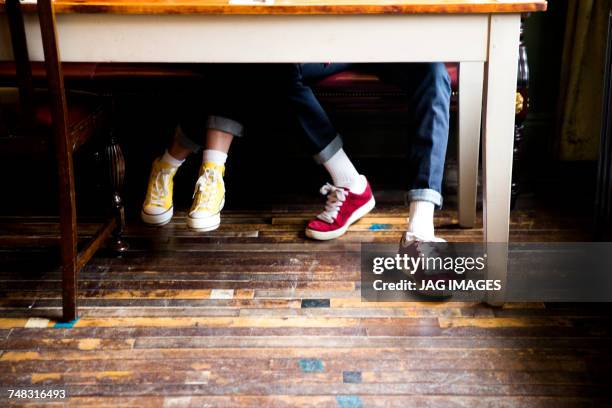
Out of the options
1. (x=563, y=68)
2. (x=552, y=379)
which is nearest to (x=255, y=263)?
(x=552, y=379)

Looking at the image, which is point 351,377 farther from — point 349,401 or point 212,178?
point 212,178

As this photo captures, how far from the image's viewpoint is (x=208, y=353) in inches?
61.8

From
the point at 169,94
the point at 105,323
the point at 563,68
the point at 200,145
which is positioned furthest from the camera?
the point at 563,68

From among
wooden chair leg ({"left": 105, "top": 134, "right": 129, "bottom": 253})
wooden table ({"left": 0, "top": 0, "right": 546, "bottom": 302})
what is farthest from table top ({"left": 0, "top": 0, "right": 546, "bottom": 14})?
wooden chair leg ({"left": 105, "top": 134, "right": 129, "bottom": 253})

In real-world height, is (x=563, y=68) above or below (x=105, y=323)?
above

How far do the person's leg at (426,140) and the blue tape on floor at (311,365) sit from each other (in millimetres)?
491

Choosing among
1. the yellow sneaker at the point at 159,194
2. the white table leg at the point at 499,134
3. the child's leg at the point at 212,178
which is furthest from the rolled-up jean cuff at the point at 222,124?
the white table leg at the point at 499,134

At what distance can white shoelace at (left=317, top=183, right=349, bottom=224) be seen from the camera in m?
2.13

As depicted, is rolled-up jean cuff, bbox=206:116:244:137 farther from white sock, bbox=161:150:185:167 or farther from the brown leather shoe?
the brown leather shoe

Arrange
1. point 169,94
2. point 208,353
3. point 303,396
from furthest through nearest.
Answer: point 169,94 < point 208,353 < point 303,396

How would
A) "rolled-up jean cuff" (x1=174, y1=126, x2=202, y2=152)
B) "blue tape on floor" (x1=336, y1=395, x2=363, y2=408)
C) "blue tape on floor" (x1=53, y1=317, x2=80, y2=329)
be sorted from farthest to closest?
"rolled-up jean cuff" (x1=174, y1=126, x2=202, y2=152) → "blue tape on floor" (x1=53, y1=317, x2=80, y2=329) → "blue tape on floor" (x1=336, y1=395, x2=363, y2=408)

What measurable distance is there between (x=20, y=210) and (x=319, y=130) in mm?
1026

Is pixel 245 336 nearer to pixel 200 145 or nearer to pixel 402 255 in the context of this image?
pixel 402 255

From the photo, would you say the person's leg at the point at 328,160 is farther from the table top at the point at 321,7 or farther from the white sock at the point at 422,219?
the table top at the point at 321,7
